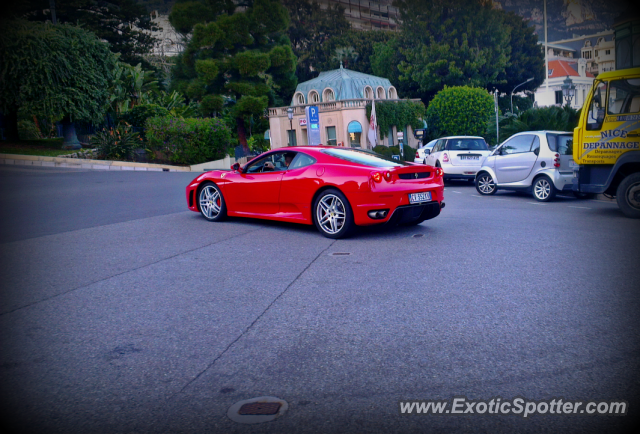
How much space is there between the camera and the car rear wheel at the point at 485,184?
15.6m

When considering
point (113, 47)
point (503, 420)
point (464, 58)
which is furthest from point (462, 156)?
point (464, 58)

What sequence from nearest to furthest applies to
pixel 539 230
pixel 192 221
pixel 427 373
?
pixel 427 373 < pixel 539 230 < pixel 192 221

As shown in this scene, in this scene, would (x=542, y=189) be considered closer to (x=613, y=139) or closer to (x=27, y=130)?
(x=613, y=139)

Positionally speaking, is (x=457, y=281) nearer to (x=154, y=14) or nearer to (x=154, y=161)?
(x=154, y=161)

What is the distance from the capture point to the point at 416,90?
61906 mm

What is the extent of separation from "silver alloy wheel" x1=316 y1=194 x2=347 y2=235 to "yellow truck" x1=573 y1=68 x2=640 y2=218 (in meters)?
5.39

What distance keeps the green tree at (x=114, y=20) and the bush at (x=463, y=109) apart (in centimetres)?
2762

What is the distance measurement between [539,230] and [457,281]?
12.1 ft

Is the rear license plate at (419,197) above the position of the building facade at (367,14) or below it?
below

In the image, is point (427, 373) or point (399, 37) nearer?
point (427, 373)

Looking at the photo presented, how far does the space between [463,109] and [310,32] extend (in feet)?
74.8

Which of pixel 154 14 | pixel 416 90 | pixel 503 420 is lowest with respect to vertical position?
pixel 503 420

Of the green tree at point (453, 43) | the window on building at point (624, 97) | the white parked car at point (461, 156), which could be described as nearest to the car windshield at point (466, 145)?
the white parked car at point (461, 156)

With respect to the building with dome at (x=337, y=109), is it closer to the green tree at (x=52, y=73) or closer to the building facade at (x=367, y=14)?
the building facade at (x=367, y=14)
